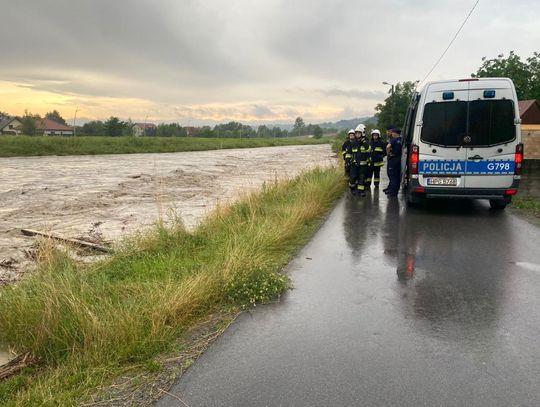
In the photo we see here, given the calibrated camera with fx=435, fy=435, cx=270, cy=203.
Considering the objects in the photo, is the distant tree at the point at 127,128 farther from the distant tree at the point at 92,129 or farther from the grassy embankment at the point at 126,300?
the grassy embankment at the point at 126,300

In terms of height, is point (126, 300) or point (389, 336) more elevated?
point (126, 300)

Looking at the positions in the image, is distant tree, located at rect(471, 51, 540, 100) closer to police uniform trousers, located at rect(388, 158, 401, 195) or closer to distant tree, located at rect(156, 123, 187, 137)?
police uniform trousers, located at rect(388, 158, 401, 195)

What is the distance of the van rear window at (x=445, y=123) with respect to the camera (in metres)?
8.10

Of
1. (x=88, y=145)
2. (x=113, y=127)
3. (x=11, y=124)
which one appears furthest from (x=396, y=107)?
(x=11, y=124)

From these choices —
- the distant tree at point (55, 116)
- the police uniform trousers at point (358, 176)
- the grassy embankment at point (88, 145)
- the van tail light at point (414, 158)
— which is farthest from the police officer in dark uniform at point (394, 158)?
the distant tree at point (55, 116)

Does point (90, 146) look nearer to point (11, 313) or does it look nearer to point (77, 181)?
point (77, 181)

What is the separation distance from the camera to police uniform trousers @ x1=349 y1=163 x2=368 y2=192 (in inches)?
452

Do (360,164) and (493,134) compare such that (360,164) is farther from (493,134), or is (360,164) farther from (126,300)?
(126,300)

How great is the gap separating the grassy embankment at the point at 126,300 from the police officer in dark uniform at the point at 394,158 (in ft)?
16.7

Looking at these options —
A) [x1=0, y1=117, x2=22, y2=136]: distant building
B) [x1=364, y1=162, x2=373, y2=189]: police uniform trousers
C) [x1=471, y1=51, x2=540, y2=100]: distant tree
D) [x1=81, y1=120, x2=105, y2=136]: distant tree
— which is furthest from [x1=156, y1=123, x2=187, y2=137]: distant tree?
[x1=364, y1=162, x2=373, y2=189]: police uniform trousers

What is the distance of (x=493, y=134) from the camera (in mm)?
8023

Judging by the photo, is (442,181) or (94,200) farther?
(94,200)

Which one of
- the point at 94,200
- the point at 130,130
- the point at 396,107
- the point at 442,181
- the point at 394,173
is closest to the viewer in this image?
the point at 442,181

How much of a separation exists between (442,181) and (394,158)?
8.52 ft
